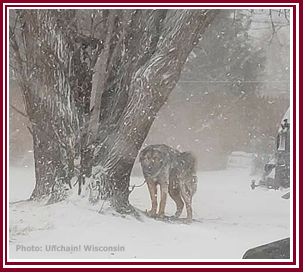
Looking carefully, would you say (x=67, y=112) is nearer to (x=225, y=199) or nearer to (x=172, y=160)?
(x=172, y=160)

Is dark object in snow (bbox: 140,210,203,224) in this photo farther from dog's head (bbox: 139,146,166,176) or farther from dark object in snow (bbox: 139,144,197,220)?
dog's head (bbox: 139,146,166,176)

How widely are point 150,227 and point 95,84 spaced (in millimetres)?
425

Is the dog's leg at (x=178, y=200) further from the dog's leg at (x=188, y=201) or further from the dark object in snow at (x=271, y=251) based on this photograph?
the dark object in snow at (x=271, y=251)

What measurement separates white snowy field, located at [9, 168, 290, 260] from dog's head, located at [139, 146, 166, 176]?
0.04 m

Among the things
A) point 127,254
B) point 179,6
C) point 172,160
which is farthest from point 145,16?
point 127,254

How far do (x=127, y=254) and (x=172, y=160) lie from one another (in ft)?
0.95

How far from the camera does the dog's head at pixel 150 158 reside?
3.45 ft

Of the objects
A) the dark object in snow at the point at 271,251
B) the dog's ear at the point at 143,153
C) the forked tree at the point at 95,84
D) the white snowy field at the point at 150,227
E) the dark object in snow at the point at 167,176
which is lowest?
the dark object in snow at the point at 271,251

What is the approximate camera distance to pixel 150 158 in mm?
1054

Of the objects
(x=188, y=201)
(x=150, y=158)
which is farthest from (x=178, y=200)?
(x=150, y=158)

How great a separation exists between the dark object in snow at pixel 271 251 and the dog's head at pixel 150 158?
13.9 inches

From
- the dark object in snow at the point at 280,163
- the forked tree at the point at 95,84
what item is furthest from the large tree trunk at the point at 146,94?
the dark object in snow at the point at 280,163

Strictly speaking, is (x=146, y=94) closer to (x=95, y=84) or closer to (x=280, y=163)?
(x=95, y=84)

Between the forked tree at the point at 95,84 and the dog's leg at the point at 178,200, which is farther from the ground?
the forked tree at the point at 95,84
